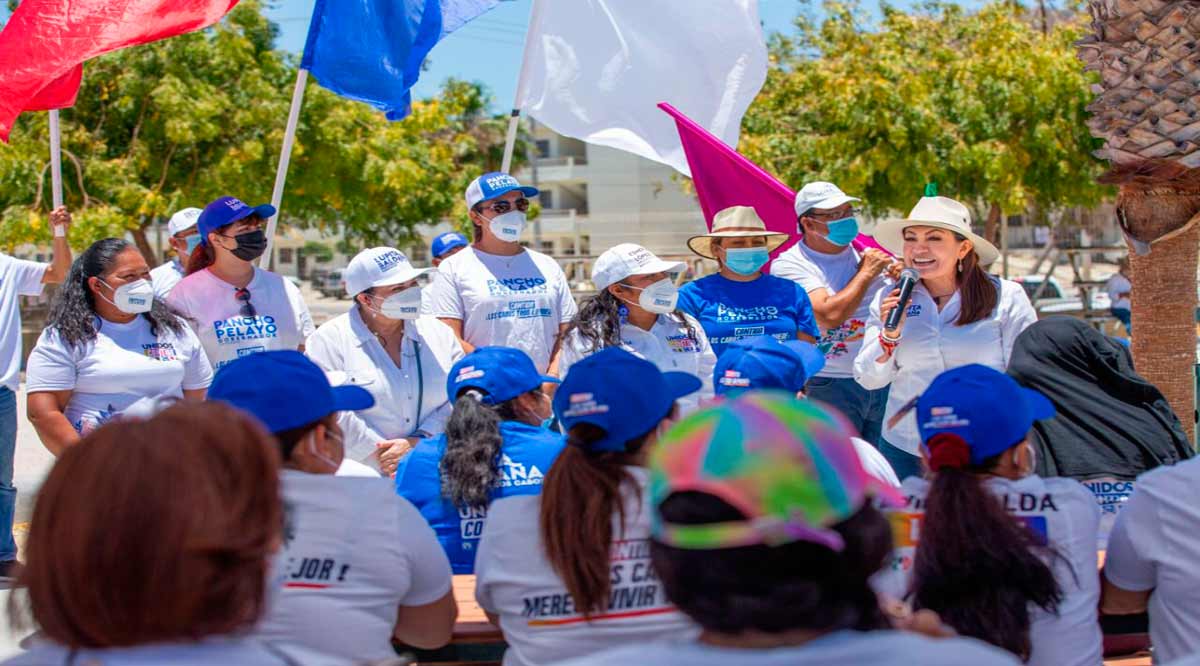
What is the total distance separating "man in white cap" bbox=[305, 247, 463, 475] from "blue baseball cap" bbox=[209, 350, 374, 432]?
91.1 inches

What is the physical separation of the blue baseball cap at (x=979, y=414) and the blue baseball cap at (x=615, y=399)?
23.7 inches

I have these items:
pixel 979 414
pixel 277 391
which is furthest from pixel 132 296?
pixel 979 414

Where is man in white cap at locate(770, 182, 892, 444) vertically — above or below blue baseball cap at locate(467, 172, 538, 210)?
below

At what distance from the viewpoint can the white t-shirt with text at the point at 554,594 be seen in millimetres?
2543

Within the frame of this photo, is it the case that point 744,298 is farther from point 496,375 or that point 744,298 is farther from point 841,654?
point 841,654

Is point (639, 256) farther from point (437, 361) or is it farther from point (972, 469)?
point (972, 469)

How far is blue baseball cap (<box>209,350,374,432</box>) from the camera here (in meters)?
2.58

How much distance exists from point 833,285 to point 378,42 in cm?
285

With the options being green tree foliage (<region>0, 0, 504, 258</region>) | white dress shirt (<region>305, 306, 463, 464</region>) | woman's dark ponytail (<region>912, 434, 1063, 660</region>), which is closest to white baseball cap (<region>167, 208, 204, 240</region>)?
white dress shirt (<region>305, 306, 463, 464</region>)

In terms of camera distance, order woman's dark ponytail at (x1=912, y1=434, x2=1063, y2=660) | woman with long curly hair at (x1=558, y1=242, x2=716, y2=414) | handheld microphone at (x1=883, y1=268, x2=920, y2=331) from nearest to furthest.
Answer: woman's dark ponytail at (x1=912, y1=434, x2=1063, y2=660) < handheld microphone at (x1=883, y1=268, x2=920, y2=331) < woman with long curly hair at (x1=558, y1=242, x2=716, y2=414)

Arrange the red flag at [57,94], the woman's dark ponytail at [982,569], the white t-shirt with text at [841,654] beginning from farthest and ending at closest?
the red flag at [57,94] < the woman's dark ponytail at [982,569] < the white t-shirt with text at [841,654]

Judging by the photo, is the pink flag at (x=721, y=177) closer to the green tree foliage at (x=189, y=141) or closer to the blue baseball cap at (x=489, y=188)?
the blue baseball cap at (x=489, y=188)

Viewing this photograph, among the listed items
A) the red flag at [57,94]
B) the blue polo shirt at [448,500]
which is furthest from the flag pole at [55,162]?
the blue polo shirt at [448,500]

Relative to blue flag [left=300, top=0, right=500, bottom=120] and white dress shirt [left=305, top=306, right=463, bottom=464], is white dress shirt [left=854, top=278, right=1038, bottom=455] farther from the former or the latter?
blue flag [left=300, top=0, right=500, bottom=120]
